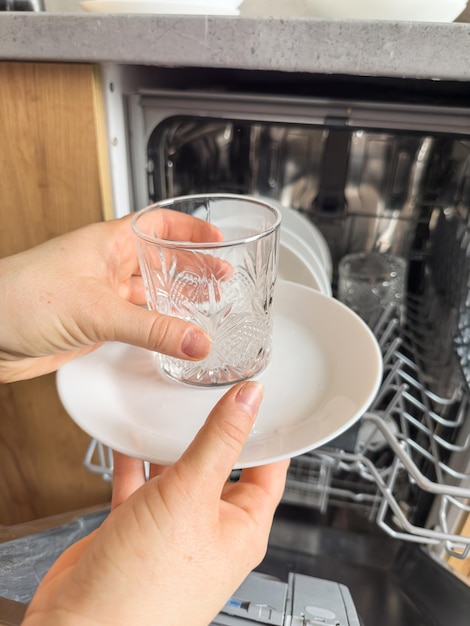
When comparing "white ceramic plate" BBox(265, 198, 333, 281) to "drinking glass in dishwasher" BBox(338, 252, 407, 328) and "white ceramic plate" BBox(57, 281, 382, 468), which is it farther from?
"white ceramic plate" BBox(57, 281, 382, 468)

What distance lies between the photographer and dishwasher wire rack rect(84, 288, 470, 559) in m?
0.56

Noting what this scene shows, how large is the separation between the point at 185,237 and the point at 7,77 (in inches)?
10.8

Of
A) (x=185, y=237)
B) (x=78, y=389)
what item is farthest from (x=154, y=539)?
(x=185, y=237)

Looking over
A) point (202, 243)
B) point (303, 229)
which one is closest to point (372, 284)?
point (303, 229)

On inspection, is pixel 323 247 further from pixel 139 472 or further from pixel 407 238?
pixel 139 472

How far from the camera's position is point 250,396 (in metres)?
0.37

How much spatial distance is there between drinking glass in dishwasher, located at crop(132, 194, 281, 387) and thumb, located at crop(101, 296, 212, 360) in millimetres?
66

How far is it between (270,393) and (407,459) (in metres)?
0.16

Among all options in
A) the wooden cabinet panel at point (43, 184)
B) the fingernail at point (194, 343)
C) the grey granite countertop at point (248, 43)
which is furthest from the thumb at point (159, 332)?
the grey granite countertop at point (248, 43)

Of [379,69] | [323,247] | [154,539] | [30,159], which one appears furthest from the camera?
[323,247]

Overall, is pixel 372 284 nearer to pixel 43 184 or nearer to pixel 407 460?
pixel 407 460

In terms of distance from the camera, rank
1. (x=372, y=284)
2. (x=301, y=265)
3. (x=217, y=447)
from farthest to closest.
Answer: (x=372, y=284), (x=301, y=265), (x=217, y=447)

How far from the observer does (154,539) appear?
347 mm

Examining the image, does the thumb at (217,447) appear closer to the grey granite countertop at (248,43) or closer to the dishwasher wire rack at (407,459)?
the dishwasher wire rack at (407,459)
